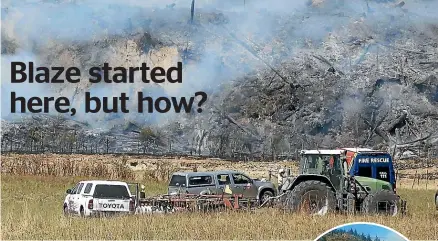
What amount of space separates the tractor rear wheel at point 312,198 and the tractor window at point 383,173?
2.36 m

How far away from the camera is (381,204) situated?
60.5ft

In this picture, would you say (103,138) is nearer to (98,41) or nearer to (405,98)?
(98,41)

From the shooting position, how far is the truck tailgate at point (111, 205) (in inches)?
698

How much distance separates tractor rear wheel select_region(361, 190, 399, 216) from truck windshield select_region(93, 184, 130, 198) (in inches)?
211

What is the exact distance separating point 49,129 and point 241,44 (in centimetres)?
2896

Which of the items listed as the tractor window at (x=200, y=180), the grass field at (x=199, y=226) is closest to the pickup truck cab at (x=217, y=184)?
the tractor window at (x=200, y=180)

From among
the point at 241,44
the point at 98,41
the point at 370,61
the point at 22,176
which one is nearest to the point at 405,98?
the point at 370,61

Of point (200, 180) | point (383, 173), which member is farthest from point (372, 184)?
point (200, 180)

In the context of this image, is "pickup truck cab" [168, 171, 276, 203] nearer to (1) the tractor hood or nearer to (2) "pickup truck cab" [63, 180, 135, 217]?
(1) the tractor hood

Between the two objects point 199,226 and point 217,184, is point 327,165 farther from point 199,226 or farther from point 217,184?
point 199,226

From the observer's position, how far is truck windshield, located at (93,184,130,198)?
17906mm

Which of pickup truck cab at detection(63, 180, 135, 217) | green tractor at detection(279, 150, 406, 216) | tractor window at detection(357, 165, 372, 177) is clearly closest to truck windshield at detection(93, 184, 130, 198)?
pickup truck cab at detection(63, 180, 135, 217)

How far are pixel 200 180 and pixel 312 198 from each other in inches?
201

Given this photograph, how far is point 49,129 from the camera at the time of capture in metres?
77.6
